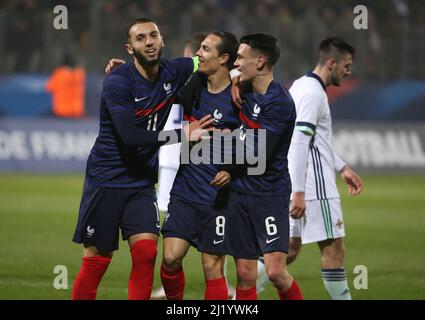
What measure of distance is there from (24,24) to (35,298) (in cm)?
1280

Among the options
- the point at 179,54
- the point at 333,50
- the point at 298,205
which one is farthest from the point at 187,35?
the point at 298,205

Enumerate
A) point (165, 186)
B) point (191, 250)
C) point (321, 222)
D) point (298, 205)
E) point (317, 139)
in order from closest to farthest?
point (298, 205)
point (321, 222)
point (317, 139)
point (165, 186)
point (191, 250)

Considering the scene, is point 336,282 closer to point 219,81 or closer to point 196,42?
point 219,81

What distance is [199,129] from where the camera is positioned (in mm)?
6691

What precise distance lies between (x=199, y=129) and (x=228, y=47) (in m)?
0.73

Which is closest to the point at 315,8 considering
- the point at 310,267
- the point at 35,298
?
the point at 310,267

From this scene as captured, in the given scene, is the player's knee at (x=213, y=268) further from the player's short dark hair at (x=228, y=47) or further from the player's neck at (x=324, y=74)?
the player's neck at (x=324, y=74)

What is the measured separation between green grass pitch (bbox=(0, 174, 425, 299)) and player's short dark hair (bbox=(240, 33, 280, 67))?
255 centimetres

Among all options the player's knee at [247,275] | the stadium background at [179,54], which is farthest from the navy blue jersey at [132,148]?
the stadium background at [179,54]

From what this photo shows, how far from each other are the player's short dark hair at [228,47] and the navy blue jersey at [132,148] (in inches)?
17.8

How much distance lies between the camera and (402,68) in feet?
69.3
